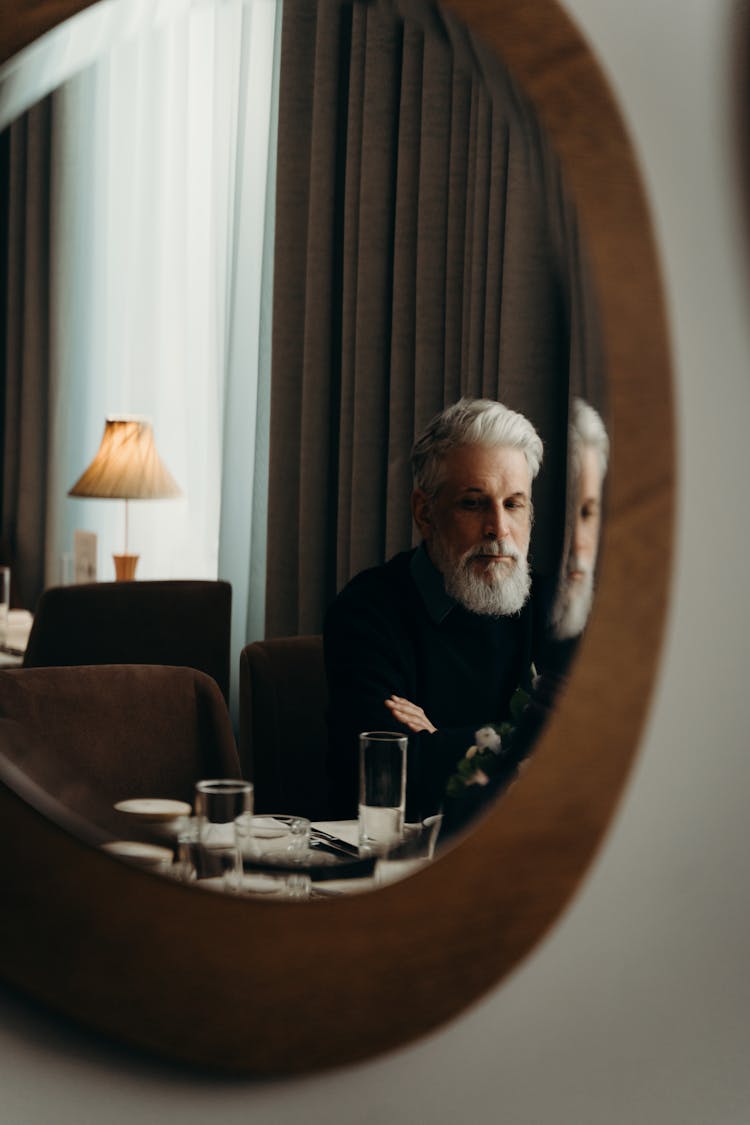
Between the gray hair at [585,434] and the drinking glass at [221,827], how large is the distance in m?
0.30

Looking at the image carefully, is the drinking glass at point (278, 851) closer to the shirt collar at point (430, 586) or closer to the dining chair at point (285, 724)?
the dining chair at point (285, 724)

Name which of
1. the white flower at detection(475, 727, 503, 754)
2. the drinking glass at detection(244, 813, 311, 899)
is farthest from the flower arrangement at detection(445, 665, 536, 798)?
the drinking glass at detection(244, 813, 311, 899)

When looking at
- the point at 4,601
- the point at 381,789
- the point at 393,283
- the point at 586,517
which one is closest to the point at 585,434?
the point at 586,517

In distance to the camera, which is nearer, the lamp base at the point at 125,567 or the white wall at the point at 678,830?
the lamp base at the point at 125,567

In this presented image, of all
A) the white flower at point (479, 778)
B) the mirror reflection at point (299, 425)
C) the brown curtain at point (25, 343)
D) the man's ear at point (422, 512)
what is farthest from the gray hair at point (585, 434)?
the brown curtain at point (25, 343)

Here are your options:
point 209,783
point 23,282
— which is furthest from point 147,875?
point 23,282

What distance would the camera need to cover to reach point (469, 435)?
2.29 feet

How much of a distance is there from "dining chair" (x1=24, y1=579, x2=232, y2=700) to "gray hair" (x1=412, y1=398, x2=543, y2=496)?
148 mm

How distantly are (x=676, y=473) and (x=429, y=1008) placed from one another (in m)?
0.39

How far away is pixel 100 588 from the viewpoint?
2.05 feet

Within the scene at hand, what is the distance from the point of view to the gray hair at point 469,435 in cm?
69

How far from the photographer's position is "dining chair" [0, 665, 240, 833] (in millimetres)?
624

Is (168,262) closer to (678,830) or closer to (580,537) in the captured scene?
(580,537)

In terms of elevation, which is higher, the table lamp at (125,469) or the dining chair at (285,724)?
the table lamp at (125,469)
